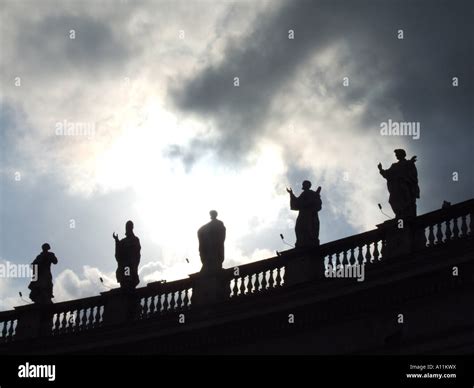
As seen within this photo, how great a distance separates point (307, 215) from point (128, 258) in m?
6.99

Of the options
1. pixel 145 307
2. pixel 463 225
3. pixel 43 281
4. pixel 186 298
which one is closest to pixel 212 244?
pixel 186 298

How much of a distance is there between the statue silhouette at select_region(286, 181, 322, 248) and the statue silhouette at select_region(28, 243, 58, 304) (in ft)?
32.6

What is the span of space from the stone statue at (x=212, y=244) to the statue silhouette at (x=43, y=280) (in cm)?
641

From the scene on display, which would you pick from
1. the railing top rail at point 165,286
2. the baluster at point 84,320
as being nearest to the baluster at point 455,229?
the railing top rail at point 165,286

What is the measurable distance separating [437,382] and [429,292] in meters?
4.61

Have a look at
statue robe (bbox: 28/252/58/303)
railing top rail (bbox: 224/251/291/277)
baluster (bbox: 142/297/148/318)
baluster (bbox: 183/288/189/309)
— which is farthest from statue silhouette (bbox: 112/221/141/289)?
railing top rail (bbox: 224/251/291/277)

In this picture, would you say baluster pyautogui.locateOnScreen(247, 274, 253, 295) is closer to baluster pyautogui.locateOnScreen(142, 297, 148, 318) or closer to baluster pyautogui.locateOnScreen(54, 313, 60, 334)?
baluster pyautogui.locateOnScreen(142, 297, 148, 318)

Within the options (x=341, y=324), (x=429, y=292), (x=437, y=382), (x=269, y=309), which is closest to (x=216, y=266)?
(x=269, y=309)

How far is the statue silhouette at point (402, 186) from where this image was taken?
31578mm

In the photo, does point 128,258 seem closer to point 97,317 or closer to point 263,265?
point 97,317

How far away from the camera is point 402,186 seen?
31781mm

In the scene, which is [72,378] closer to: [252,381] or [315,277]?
[252,381]

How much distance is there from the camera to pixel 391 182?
1261 inches

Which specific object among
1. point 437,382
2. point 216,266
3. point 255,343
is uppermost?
point 216,266
